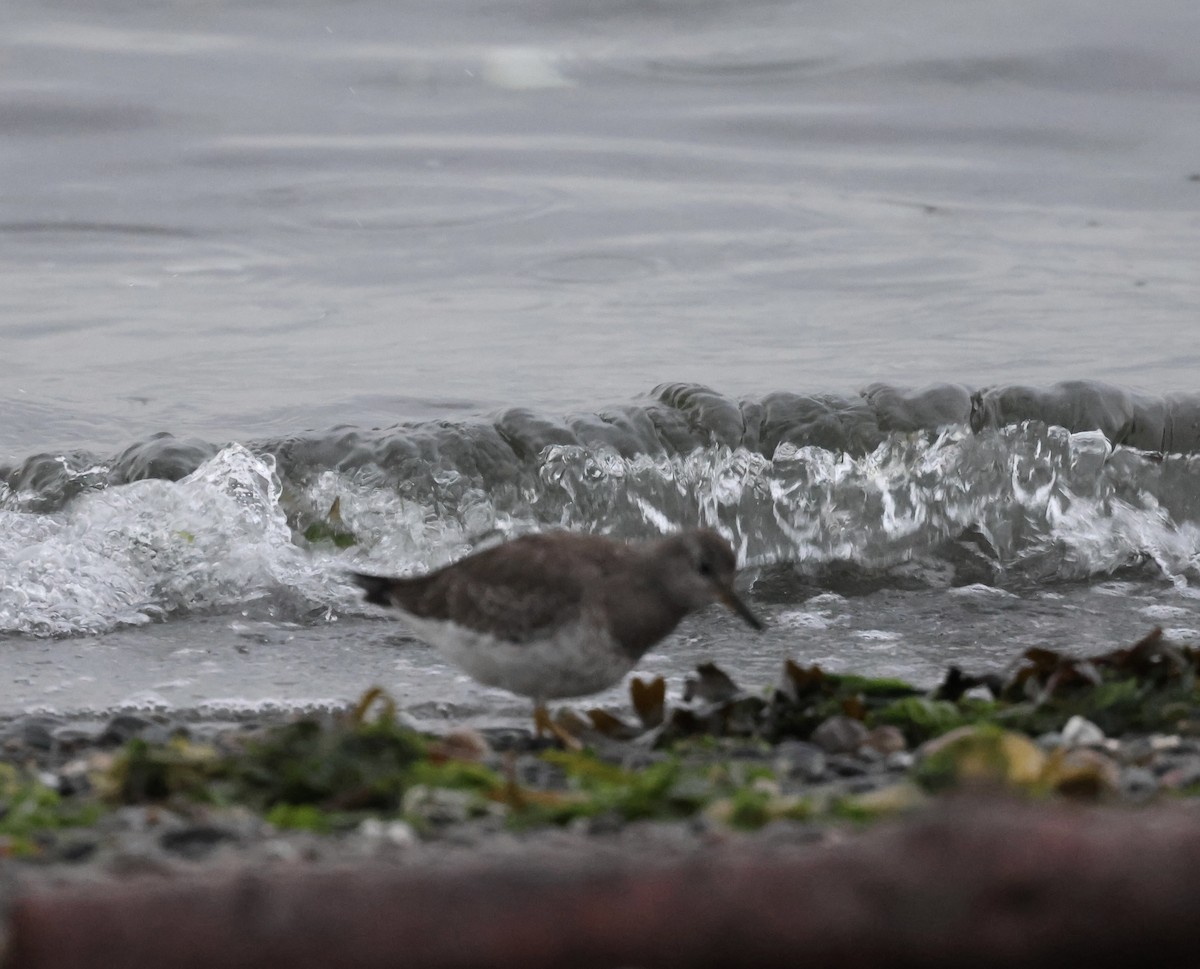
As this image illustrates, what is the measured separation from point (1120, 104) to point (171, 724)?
1356 cm

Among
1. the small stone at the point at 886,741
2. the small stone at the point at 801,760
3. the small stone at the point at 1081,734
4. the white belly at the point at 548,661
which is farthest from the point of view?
the white belly at the point at 548,661

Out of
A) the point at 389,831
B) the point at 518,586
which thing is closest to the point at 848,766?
the point at 518,586

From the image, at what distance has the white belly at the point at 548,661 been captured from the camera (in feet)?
17.3

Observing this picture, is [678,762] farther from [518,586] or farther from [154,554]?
[154,554]

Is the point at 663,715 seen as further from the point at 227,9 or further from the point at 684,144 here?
the point at 227,9

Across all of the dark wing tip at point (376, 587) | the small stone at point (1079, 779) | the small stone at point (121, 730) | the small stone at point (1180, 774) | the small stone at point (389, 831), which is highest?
the dark wing tip at point (376, 587)

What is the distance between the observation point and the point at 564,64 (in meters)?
→ 17.3

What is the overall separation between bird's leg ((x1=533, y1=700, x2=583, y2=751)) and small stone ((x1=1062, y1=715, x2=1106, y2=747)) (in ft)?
4.59

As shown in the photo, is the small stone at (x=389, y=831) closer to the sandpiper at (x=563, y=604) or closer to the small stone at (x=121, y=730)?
the sandpiper at (x=563, y=604)

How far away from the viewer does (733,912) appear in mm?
2307

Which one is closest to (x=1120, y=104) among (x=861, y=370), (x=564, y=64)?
(x=564, y=64)

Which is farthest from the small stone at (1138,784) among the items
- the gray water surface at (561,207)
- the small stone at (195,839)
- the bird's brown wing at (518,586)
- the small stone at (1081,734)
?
the gray water surface at (561,207)

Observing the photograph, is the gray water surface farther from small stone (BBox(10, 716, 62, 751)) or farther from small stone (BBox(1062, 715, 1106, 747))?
small stone (BBox(1062, 715, 1106, 747))

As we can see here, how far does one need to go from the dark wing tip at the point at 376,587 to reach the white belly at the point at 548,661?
462mm
